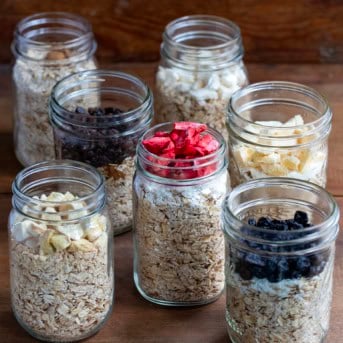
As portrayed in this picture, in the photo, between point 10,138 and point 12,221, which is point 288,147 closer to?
Answer: point 12,221

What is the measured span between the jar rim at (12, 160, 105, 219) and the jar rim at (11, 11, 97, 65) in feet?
1.23

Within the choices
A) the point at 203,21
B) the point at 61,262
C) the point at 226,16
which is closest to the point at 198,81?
the point at 203,21

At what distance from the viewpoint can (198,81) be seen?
186cm

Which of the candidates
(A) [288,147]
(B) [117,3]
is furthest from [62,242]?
(B) [117,3]

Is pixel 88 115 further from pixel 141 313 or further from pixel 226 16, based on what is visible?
pixel 226 16

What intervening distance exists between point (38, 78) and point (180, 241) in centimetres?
52

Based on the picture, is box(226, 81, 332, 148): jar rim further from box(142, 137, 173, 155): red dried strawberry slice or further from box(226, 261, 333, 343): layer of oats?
box(226, 261, 333, 343): layer of oats

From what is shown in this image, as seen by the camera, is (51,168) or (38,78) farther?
(38,78)

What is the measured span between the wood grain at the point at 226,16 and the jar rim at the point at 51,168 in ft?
2.53

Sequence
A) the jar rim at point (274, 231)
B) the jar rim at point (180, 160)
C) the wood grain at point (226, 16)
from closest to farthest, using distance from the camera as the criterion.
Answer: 1. the jar rim at point (274, 231)
2. the jar rim at point (180, 160)
3. the wood grain at point (226, 16)

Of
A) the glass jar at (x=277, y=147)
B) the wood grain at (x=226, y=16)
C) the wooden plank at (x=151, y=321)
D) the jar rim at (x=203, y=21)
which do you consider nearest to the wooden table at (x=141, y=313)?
the wooden plank at (x=151, y=321)

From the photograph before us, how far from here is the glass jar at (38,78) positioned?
6.18ft

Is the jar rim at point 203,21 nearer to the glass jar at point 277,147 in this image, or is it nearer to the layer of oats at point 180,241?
the glass jar at point 277,147

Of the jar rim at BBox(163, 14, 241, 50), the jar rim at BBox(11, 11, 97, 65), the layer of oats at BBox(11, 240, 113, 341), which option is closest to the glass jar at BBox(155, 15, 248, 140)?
the jar rim at BBox(163, 14, 241, 50)
